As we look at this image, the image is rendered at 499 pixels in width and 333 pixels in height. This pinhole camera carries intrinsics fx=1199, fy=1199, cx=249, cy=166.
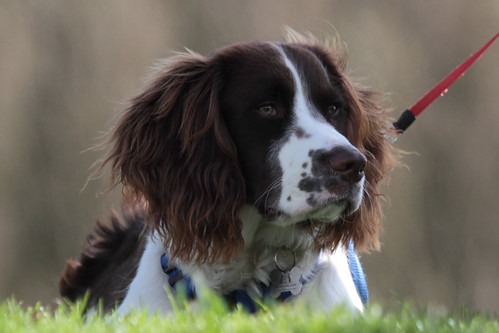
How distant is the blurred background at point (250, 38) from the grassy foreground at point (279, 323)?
1065 centimetres

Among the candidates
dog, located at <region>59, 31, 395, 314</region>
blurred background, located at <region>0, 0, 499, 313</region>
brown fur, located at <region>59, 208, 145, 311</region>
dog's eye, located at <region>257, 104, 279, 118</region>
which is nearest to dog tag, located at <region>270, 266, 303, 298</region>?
dog, located at <region>59, 31, 395, 314</region>

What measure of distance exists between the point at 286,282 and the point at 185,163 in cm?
65

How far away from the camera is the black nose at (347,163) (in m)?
4.38

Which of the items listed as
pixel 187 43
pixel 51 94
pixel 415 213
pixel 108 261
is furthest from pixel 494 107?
pixel 108 261

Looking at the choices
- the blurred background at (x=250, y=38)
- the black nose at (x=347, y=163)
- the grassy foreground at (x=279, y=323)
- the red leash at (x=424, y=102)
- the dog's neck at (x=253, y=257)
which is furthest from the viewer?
the blurred background at (x=250, y=38)

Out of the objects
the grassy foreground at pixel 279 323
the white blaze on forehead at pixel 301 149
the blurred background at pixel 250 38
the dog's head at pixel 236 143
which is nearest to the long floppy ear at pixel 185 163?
the dog's head at pixel 236 143

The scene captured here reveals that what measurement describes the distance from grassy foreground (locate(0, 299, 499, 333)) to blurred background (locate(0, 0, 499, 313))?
34.9 feet

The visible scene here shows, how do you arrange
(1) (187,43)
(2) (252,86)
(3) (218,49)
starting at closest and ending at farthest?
(2) (252,86), (3) (218,49), (1) (187,43)

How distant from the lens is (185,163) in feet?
16.4

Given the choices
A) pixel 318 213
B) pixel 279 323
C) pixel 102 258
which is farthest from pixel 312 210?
pixel 102 258

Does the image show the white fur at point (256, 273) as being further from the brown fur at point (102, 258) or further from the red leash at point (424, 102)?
the red leash at point (424, 102)

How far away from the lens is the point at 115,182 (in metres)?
5.05

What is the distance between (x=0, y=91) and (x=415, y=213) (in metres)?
5.64

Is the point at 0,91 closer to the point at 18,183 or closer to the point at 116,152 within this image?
the point at 18,183
